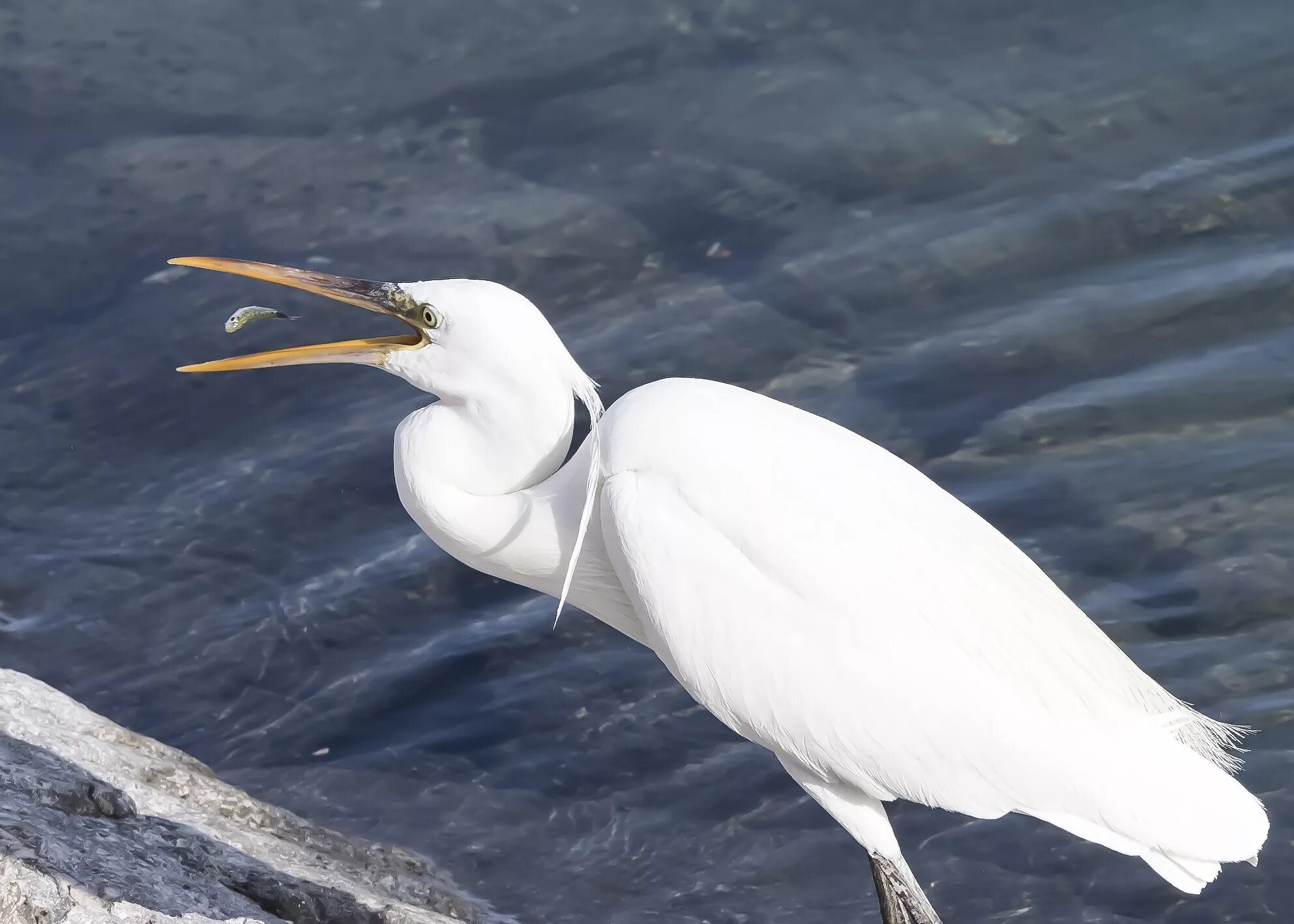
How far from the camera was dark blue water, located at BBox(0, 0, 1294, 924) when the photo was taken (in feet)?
16.1

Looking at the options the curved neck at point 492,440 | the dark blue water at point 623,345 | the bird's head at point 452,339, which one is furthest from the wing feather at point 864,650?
the dark blue water at point 623,345

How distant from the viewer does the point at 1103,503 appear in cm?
571

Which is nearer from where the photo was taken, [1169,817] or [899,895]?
[1169,817]

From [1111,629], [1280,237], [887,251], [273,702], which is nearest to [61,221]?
[273,702]

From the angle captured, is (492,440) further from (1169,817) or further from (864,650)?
(1169,817)

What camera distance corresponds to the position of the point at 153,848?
11.9 ft

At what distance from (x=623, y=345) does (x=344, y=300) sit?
279cm

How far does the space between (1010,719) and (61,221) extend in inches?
220

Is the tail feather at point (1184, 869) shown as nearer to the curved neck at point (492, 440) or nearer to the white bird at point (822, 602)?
the white bird at point (822, 602)

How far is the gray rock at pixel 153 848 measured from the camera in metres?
3.30

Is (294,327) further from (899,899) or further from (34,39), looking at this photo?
(899,899)

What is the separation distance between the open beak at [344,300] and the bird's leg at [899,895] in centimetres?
175

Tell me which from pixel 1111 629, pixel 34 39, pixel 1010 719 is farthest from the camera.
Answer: pixel 34 39

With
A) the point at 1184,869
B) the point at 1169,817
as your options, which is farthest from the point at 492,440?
the point at 1184,869
